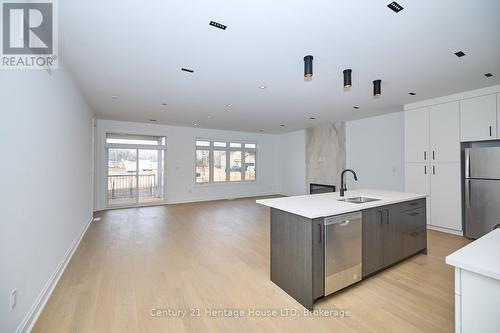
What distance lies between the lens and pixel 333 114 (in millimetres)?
5688

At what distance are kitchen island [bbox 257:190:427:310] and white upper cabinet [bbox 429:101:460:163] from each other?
2284 mm

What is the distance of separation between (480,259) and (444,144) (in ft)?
13.6

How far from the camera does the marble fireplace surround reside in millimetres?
6754

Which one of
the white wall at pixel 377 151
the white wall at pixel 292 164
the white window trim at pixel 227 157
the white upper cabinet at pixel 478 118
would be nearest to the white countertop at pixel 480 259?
the white upper cabinet at pixel 478 118

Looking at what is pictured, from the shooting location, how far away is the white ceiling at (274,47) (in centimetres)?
182

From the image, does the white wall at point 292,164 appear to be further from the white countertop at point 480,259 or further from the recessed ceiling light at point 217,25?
the white countertop at point 480,259

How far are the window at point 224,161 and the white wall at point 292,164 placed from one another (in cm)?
125

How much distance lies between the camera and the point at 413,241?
2881 millimetres

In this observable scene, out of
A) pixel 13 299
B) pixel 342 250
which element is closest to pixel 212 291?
pixel 342 250

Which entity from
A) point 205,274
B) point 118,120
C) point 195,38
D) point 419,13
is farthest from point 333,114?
point 118,120

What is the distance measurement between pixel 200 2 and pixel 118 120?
591 centimetres

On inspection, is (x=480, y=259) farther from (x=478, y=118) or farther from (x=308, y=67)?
(x=478, y=118)

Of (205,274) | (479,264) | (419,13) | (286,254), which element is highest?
(419,13)

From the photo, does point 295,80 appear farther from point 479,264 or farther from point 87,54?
point 479,264
